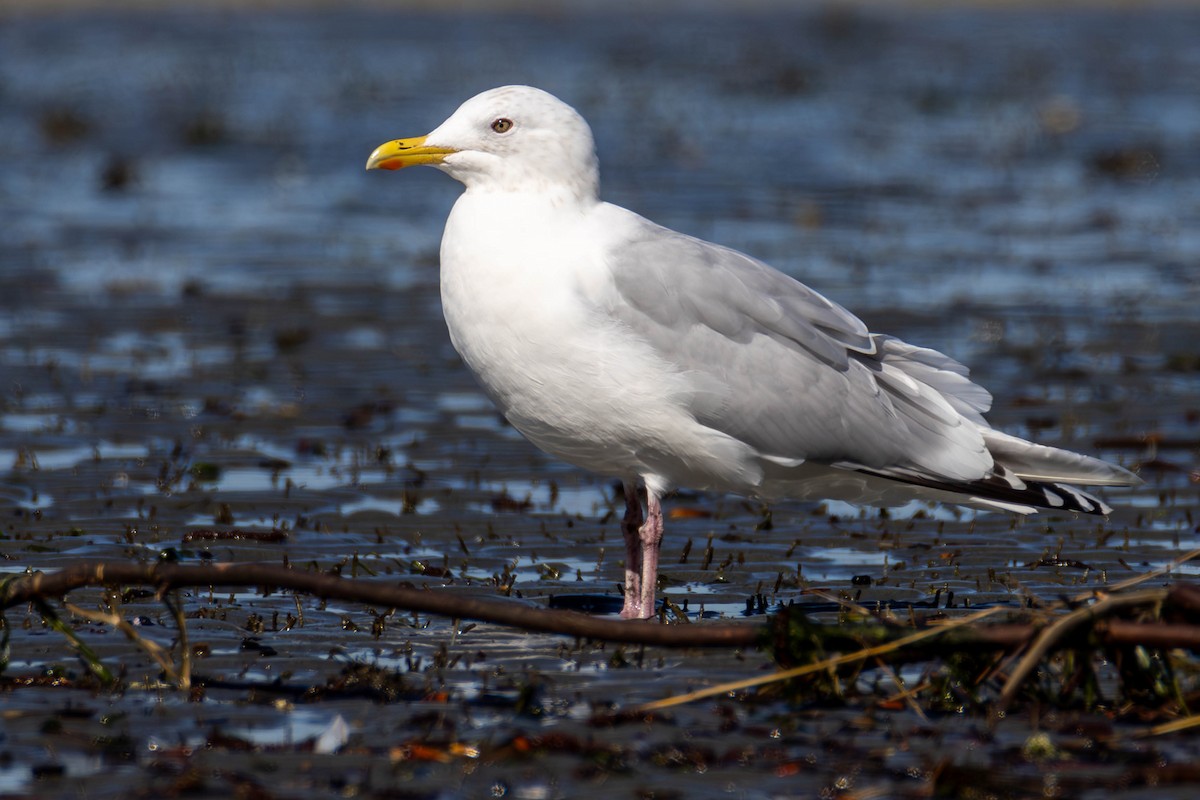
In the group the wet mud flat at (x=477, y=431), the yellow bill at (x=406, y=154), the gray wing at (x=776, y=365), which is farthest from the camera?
the yellow bill at (x=406, y=154)

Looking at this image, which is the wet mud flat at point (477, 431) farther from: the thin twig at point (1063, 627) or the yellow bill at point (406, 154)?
the yellow bill at point (406, 154)

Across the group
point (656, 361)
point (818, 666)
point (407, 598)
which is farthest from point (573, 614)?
point (656, 361)

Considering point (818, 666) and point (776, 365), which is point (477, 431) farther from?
point (818, 666)

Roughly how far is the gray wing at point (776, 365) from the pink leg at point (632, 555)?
0.67 metres

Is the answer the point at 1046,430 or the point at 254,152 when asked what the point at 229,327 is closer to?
the point at 1046,430

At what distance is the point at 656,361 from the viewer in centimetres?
671

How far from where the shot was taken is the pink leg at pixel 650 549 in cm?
691

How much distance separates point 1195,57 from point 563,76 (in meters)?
11.3

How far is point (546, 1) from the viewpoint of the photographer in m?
43.2

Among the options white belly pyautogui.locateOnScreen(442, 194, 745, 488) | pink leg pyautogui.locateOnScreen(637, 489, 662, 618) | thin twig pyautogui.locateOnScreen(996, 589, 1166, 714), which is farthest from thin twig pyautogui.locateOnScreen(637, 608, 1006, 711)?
white belly pyautogui.locateOnScreen(442, 194, 745, 488)

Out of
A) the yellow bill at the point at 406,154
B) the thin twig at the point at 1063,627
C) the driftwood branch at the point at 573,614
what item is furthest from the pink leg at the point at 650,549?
the thin twig at the point at 1063,627

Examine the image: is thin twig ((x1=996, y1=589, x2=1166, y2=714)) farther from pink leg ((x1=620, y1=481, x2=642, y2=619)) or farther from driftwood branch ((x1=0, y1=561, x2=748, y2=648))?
pink leg ((x1=620, y1=481, x2=642, y2=619))

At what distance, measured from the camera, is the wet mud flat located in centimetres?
538

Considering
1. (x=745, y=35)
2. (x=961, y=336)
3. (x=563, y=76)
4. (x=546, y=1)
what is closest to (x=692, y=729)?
(x=961, y=336)
